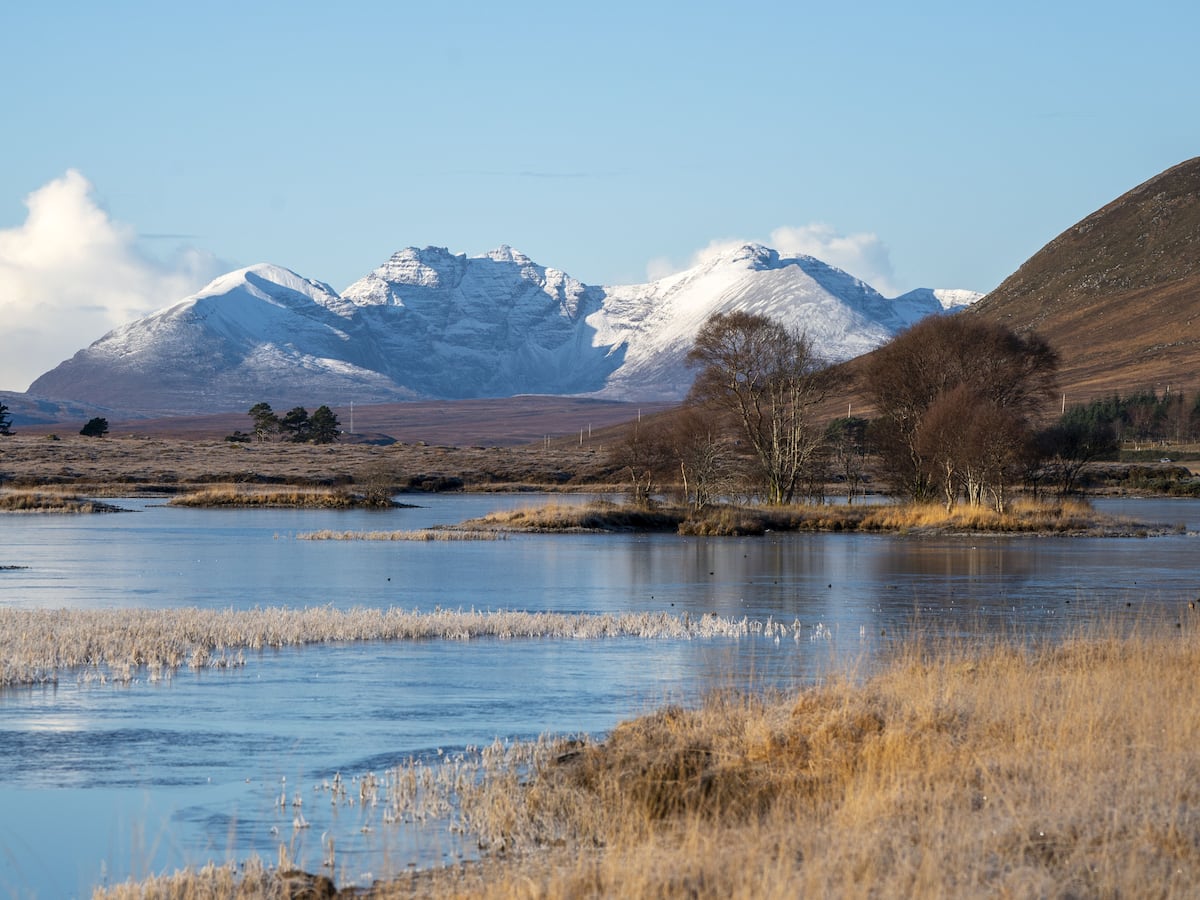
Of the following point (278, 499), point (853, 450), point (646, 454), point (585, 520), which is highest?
point (853, 450)

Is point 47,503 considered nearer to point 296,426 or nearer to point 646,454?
point 646,454

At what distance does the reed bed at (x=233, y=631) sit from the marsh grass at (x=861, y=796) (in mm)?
8340

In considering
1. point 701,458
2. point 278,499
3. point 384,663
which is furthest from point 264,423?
point 384,663

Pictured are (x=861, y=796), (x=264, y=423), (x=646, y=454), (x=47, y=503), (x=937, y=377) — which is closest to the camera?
(x=861, y=796)

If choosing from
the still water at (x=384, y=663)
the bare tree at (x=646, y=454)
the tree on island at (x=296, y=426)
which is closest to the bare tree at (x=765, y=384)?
the bare tree at (x=646, y=454)

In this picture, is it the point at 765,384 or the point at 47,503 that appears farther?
the point at 47,503

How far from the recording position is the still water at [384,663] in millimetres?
12539

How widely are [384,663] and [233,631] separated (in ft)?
11.6

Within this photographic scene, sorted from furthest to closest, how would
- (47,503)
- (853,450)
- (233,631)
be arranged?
(853,450), (47,503), (233,631)

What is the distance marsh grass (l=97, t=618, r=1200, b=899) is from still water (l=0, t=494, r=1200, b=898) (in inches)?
46.0

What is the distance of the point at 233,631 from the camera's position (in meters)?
24.6

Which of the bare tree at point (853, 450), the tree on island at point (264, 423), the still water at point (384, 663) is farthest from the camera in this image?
the tree on island at point (264, 423)

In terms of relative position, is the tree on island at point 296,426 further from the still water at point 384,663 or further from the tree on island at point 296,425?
the still water at point 384,663

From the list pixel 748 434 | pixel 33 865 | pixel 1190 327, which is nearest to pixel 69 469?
pixel 748 434
